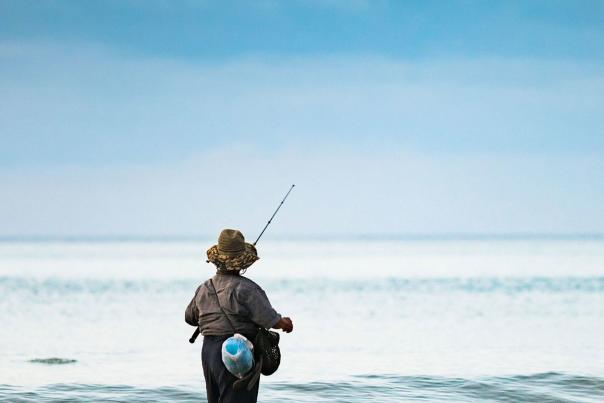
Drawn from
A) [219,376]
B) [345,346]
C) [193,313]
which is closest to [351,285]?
[345,346]

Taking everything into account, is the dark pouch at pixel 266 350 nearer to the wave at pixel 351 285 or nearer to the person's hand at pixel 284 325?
the person's hand at pixel 284 325

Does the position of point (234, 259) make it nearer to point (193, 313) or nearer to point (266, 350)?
point (193, 313)

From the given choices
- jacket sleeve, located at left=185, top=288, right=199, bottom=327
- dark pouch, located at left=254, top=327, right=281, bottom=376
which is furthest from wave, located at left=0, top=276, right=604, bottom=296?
dark pouch, located at left=254, top=327, right=281, bottom=376

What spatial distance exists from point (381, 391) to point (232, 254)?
6284 mm

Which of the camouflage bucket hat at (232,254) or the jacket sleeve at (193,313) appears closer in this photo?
the camouflage bucket hat at (232,254)

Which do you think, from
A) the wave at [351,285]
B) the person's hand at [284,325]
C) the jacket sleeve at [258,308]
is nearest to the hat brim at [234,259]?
the jacket sleeve at [258,308]

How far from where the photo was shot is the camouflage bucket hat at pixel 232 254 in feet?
26.8

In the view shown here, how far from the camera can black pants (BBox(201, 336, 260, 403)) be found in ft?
26.7

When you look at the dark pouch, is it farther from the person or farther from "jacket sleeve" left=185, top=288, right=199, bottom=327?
"jacket sleeve" left=185, top=288, right=199, bottom=327

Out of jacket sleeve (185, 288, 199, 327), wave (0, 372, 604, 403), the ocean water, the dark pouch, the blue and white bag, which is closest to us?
the blue and white bag

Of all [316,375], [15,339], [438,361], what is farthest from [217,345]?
[15,339]

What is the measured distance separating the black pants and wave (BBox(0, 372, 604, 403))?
496 centimetres

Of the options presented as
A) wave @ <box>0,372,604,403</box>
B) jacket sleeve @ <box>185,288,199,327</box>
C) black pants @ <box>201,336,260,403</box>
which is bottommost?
black pants @ <box>201,336,260,403</box>

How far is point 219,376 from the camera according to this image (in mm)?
8195
